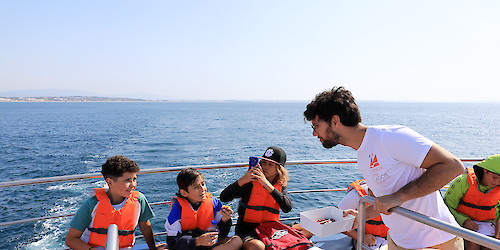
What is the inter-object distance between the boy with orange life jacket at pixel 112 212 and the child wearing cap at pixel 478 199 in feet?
9.49

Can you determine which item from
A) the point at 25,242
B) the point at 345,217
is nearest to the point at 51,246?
the point at 25,242

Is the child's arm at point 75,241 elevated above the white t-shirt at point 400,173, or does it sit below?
below

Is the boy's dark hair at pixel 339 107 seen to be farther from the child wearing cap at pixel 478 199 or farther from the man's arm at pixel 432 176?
the child wearing cap at pixel 478 199

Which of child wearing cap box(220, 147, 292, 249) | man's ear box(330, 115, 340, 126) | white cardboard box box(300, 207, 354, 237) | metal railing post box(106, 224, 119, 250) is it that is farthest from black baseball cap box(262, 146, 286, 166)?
metal railing post box(106, 224, 119, 250)

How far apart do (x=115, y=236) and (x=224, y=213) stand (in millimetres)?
1646

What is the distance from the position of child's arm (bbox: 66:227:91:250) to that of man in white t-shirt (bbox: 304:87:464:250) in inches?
80.6

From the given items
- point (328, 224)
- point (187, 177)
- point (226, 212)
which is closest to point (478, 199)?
point (328, 224)

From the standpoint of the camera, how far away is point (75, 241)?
8.32ft

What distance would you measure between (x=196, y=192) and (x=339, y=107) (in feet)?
5.66

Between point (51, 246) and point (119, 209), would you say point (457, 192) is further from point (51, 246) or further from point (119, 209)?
point (51, 246)

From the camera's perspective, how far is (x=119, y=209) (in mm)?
2699

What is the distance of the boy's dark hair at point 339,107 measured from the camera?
1697 mm

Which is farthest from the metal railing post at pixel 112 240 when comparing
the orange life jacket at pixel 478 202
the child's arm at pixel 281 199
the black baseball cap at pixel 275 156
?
the orange life jacket at pixel 478 202

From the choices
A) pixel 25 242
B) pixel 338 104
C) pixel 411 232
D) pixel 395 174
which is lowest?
pixel 25 242
